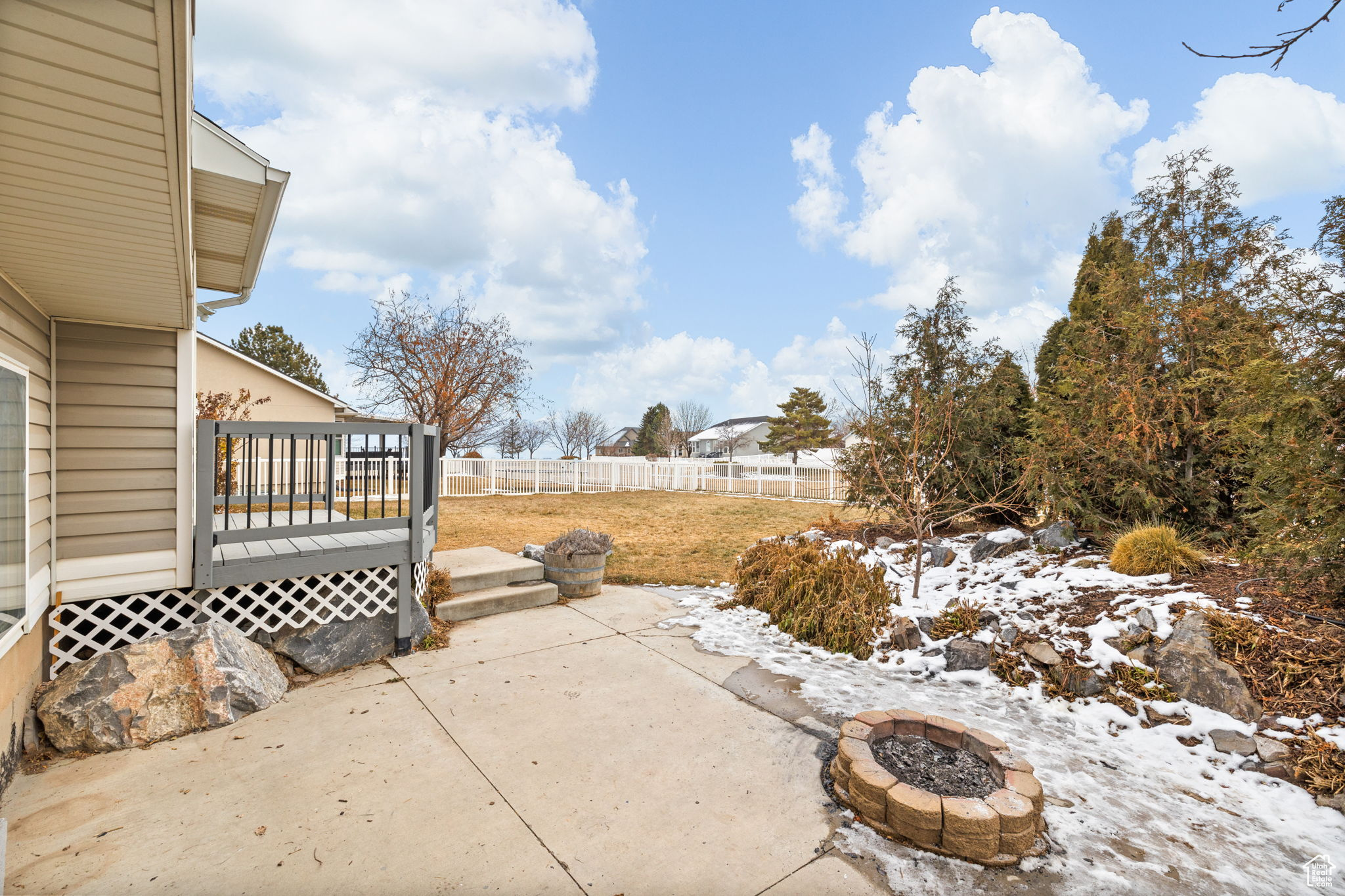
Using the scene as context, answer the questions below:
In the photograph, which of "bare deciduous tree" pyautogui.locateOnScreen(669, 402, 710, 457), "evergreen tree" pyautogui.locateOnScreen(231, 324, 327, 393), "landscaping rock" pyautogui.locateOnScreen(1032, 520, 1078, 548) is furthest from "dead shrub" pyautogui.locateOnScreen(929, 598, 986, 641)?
"bare deciduous tree" pyautogui.locateOnScreen(669, 402, 710, 457)

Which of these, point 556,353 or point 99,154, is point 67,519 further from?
point 556,353

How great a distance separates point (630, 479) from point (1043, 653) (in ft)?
Answer: 51.7

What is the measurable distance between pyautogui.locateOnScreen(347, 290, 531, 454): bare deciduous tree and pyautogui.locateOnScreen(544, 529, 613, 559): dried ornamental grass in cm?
1059

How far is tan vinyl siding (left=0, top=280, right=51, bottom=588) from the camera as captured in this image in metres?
2.47

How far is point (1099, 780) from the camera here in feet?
8.46

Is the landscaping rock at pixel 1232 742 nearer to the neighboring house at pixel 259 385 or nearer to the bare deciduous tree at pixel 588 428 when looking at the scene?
the neighboring house at pixel 259 385

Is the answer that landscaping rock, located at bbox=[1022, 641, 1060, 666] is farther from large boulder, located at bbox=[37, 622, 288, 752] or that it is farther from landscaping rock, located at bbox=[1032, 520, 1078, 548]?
large boulder, located at bbox=[37, 622, 288, 752]

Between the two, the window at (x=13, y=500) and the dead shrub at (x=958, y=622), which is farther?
the dead shrub at (x=958, y=622)

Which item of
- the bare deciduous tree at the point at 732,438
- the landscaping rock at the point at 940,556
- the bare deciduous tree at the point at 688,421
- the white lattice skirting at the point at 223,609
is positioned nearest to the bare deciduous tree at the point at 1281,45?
the landscaping rock at the point at 940,556

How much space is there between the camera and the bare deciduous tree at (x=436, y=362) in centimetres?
1534

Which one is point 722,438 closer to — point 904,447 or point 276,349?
point 276,349

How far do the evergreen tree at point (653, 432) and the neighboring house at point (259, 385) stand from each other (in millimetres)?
25395

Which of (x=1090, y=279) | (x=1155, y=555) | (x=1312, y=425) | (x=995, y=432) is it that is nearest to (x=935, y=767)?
(x=1155, y=555)

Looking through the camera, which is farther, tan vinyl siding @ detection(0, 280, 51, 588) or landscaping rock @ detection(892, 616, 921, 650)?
landscaping rock @ detection(892, 616, 921, 650)
